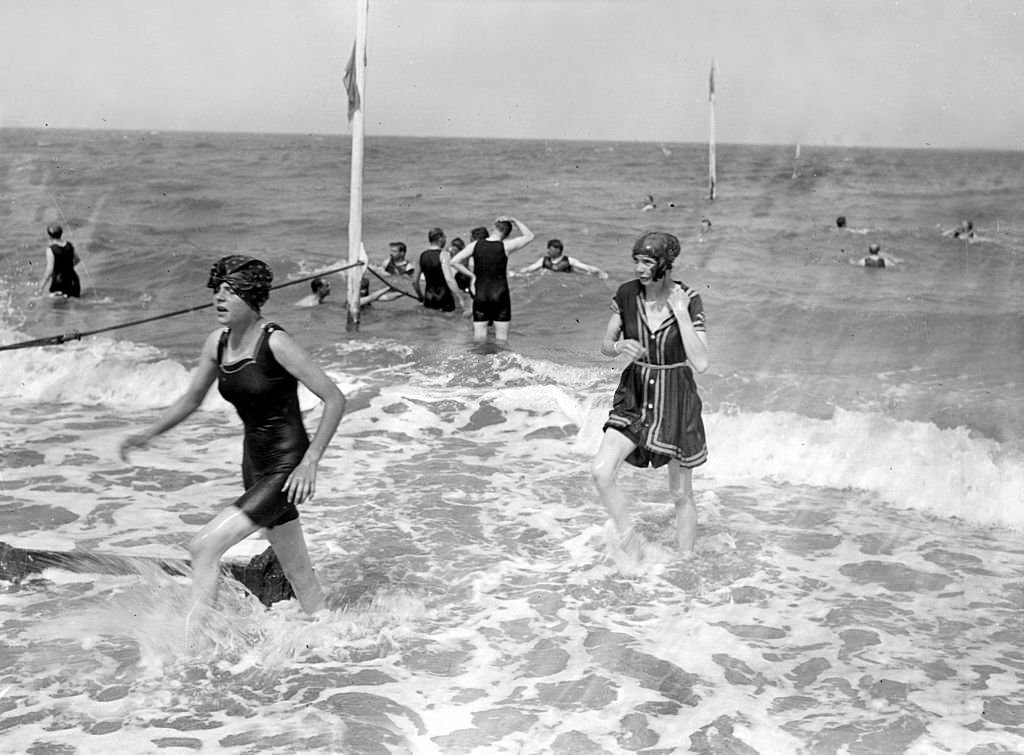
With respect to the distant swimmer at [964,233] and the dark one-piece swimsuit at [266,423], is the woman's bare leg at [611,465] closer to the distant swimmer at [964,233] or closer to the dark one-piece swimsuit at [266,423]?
the dark one-piece swimsuit at [266,423]

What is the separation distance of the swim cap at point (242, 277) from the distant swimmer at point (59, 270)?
51.1 ft

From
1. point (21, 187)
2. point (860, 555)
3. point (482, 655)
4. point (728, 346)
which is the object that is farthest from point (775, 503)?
point (21, 187)

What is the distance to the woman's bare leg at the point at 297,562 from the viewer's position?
539 centimetres

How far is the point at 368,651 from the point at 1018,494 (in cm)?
574

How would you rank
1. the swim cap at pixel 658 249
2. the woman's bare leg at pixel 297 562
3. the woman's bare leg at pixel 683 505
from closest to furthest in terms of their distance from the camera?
1. the woman's bare leg at pixel 297 562
2. the swim cap at pixel 658 249
3. the woman's bare leg at pixel 683 505

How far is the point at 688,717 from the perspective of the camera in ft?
16.4

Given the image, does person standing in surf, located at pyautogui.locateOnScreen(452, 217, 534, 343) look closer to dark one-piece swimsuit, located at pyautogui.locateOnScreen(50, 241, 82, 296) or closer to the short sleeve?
the short sleeve

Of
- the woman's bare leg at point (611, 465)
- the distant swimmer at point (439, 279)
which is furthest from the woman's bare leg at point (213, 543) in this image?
the distant swimmer at point (439, 279)

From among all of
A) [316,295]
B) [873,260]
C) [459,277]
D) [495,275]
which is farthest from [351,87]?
[873,260]

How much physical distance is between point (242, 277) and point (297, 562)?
1.51 meters

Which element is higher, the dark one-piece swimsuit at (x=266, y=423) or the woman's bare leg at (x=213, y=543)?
the dark one-piece swimsuit at (x=266, y=423)

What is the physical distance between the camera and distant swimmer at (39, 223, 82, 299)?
19359mm

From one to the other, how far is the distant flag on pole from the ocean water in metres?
3.35

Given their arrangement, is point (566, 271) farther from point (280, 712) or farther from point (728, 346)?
point (280, 712)
